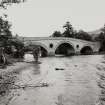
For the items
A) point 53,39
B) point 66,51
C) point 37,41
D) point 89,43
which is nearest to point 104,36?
point 89,43

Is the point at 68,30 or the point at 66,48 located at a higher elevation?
the point at 68,30

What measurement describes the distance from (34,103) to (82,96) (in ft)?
10.0

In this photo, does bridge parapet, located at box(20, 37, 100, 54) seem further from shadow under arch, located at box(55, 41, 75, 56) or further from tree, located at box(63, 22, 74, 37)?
tree, located at box(63, 22, 74, 37)

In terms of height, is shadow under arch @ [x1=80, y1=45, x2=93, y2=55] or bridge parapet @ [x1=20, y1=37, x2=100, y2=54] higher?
bridge parapet @ [x1=20, y1=37, x2=100, y2=54]

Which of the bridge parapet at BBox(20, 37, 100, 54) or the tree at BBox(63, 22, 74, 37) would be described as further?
the tree at BBox(63, 22, 74, 37)

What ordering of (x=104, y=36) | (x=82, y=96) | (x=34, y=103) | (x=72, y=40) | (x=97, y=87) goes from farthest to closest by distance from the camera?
(x=104, y=36), (x=72, y=40), (x=97, y=87), (x=82, y=96), (x=34, y=103)

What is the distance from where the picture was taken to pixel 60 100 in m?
13.3

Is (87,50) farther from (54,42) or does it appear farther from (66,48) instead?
(54,42)

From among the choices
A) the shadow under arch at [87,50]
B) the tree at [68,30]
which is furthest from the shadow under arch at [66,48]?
the tree at [68,30]

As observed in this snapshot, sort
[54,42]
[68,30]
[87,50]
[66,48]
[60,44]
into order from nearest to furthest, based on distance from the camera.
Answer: [54,42], [60,44], [66,48], [87,50], [68,30]

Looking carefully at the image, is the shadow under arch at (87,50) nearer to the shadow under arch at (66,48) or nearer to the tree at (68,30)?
the shadow under arch at (66,48)

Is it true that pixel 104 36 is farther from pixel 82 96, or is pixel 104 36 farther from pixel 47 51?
pixel 82 96

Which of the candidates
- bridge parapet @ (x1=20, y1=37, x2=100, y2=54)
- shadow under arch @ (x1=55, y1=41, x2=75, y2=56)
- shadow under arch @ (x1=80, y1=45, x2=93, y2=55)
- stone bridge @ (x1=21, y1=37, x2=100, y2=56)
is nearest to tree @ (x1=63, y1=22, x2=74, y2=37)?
shadow under arch @ (x1=55, y1=41, x2=75, y2=56)

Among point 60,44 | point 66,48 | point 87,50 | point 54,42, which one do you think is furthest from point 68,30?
point 54,42
